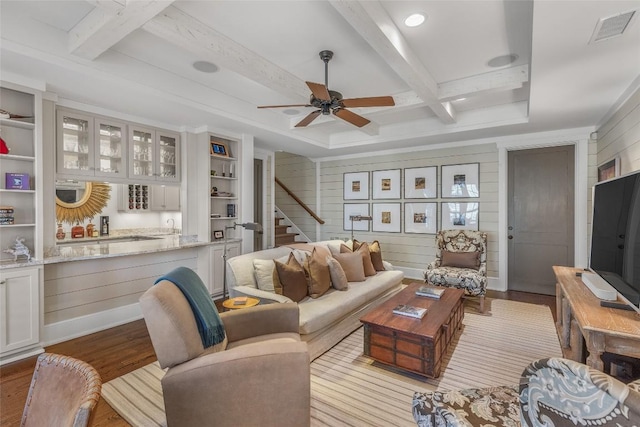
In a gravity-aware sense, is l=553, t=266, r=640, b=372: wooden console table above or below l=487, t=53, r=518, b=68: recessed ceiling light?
below

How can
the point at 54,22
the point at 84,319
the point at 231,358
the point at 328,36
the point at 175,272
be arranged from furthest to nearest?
the point at 84,319 < the point at 328,36 < the point at 54,22 < the point at 175,272 < the point at 231,358

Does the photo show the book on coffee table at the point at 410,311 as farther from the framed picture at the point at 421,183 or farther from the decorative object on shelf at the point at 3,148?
the decorative object on shelf at the point at 3,148

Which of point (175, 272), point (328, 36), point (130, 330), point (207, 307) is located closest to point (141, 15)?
point (328, 36)

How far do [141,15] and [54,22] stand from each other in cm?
102

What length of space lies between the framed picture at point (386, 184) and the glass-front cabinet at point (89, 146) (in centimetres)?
430

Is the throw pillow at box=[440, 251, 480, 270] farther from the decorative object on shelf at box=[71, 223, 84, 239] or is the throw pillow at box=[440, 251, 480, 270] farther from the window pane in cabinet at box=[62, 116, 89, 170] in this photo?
the decorative object on shelf at box=[71, 223, 84, 239]

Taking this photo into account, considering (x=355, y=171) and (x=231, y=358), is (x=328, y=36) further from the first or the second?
(x=355, y=171)

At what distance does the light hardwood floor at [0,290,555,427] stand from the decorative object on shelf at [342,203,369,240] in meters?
4.21

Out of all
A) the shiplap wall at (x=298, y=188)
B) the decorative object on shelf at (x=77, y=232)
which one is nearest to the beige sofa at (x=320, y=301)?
the decorative object on shelf at (x=77, y=232)

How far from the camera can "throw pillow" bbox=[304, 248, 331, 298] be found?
323cm

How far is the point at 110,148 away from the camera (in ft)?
12.4

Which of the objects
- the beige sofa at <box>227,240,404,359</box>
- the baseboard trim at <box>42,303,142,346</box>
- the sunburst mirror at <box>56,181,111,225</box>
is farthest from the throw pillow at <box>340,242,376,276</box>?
the sunburst mirror at <box>56,181,111,225</box>

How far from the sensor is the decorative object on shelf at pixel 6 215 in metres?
2.76

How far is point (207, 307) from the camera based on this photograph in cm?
196
